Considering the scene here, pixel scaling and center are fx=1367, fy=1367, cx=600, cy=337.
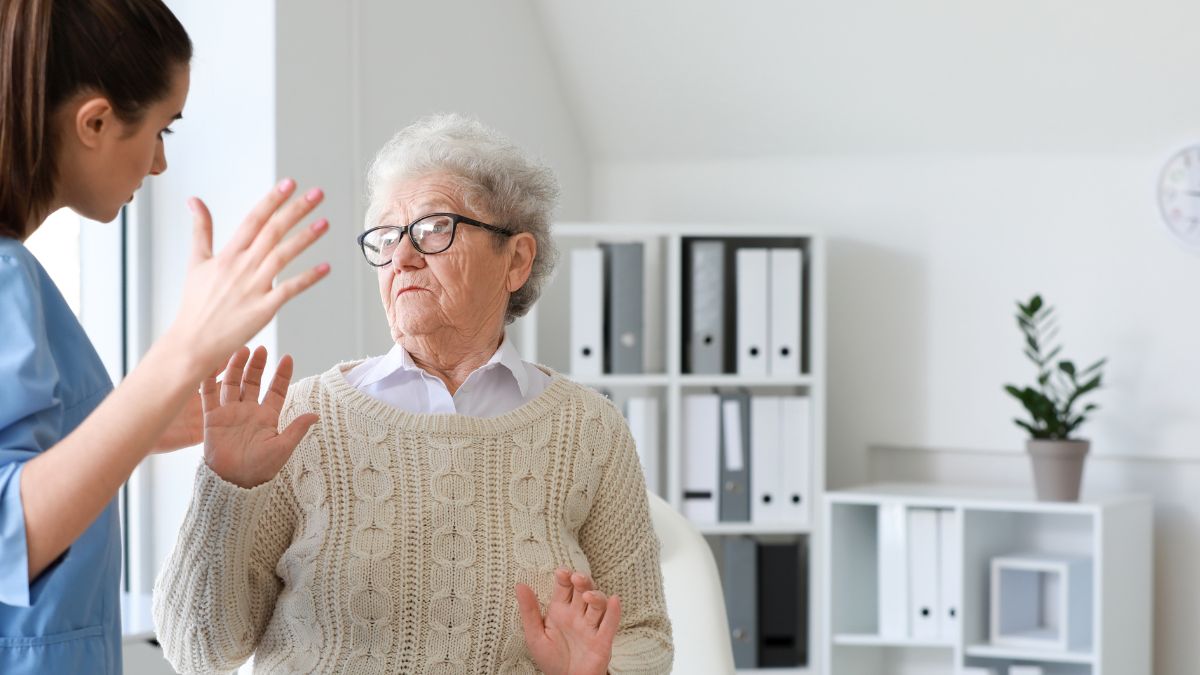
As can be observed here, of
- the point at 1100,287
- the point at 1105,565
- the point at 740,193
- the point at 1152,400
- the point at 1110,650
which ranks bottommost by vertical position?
the point at 1110,650

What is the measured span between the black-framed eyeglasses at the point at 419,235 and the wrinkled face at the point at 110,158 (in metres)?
0.54

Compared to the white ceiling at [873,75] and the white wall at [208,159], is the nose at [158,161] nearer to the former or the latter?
the white wall at [208,159]

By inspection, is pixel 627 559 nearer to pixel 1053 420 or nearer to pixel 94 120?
pixel 94 120

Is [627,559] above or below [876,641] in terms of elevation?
above

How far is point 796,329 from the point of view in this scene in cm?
363

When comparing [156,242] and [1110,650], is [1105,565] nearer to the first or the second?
[1110,650]

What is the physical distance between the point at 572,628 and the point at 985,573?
225 centimetres

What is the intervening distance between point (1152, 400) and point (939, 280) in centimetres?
64

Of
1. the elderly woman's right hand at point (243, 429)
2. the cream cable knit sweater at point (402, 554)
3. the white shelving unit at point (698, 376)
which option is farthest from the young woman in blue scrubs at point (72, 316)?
the white shelving unit at point (698, 376)

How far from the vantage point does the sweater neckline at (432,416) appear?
5.27ft

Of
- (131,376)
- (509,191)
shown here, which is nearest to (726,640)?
(509,191)

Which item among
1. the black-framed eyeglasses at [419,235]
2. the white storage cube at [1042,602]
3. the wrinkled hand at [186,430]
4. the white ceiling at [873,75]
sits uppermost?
the white ceiling at [873,75]

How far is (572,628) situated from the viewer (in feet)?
4.84

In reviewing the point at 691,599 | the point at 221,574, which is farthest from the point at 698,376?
the point at 221,574
